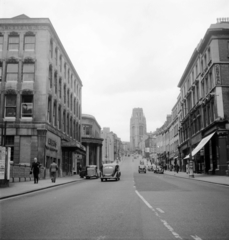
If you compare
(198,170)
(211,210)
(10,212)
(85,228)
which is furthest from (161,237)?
(198,170)

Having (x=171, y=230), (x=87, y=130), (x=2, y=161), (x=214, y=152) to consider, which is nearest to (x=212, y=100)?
(x=214, y=152)

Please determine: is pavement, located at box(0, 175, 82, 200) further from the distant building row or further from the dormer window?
the distant building row

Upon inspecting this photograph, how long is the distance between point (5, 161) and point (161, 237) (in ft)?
48.4

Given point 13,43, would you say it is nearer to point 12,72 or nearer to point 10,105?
point 12,72

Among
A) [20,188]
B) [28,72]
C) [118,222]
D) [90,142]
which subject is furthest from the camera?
[90,142]

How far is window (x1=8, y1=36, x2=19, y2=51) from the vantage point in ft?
112

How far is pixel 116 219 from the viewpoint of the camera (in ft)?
25.1

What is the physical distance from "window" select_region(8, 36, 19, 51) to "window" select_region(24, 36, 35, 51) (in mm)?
951

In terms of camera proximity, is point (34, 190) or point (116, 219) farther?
point (34, 190)

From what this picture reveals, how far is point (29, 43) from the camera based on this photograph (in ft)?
113

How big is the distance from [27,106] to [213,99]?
22.0 metres

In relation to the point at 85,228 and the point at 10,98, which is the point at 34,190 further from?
the point at 10,98

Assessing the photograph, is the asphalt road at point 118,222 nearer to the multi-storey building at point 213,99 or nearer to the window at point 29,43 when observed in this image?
the multi-storey building at point 213,99

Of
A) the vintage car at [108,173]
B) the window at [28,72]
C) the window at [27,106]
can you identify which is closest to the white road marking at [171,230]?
the vintage car at [108,173]
